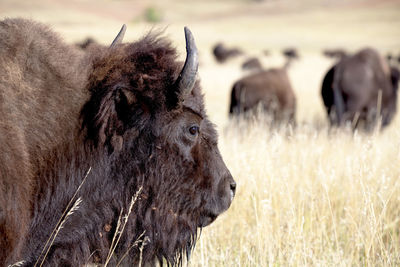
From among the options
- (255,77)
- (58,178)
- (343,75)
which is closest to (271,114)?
(255,77)

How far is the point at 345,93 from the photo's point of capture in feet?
44.8

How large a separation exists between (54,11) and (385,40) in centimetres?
5781

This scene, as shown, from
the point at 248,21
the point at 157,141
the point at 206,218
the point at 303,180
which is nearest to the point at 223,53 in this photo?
the point at 303,180

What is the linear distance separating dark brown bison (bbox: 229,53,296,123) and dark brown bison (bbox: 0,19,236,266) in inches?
362

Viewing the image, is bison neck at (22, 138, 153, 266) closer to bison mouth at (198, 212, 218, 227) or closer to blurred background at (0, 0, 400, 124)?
bison mouth at (198, 212, 218, 227)

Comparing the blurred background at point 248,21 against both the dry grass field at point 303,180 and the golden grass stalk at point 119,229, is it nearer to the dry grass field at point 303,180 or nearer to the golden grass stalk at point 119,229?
the dry grass field at point 303,180

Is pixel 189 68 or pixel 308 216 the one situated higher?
pixel 189 68

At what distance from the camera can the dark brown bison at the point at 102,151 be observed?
300cm

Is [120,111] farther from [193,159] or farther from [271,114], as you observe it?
[271,114]

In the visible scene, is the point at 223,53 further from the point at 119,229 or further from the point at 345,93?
the point at 119,229

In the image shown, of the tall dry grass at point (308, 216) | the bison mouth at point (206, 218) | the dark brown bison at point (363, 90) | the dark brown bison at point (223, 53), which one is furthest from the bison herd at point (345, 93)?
the dark brown bison at point (223, 53)

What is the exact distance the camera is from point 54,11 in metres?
100

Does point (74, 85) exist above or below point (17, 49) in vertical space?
below

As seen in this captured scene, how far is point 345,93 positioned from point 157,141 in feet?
36.2
